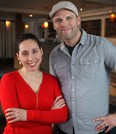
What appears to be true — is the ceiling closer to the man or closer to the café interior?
the café interior

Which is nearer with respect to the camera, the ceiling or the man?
the man

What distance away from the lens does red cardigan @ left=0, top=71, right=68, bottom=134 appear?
1370 millimetres

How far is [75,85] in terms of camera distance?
151 centimetres

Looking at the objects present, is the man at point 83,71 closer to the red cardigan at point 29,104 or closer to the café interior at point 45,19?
the red cardigan at point 29,104

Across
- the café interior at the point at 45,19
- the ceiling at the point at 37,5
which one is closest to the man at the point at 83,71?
the café interior at the point at 45,19

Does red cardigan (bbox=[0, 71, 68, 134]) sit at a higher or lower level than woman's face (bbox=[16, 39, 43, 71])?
lower

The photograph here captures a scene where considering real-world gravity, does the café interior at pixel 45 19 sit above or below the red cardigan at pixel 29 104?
above

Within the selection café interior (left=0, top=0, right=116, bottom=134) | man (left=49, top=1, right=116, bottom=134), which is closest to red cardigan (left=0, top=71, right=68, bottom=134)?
man (left=49, top=1, right=116, bottom=134)

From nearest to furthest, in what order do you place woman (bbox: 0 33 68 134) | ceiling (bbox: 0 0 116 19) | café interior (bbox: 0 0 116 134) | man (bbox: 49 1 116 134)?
woman (bbox: 0 33 68 134) → man (bbox: 49 1 116 134) → ceiling (bbox: 0 0 116 19) → café interior (bbox: 0 0 116 134)

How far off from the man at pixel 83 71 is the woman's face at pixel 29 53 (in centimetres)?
20

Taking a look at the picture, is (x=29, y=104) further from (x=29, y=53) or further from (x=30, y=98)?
(x=29, y=53)

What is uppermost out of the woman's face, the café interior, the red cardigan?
the café interior

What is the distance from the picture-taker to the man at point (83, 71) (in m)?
1.49

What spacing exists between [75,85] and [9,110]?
449 millimetres
